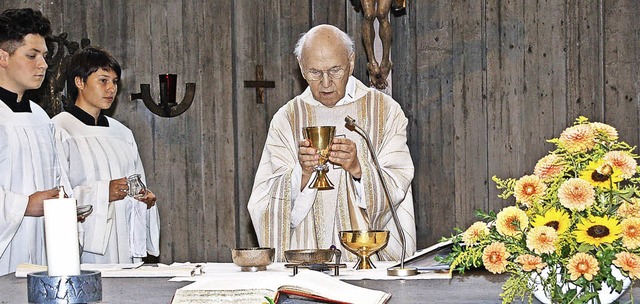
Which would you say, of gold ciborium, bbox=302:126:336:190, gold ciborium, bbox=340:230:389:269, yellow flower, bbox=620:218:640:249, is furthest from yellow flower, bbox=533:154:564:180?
gold ciborium, bbox=302:126:336:190

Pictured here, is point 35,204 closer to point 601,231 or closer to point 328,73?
point 328,73

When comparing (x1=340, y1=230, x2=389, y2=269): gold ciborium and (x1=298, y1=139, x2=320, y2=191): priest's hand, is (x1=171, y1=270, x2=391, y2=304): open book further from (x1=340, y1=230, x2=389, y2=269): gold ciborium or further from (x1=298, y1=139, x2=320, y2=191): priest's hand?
(x1=298, y1=139, x2=320, y2=191): priest's hand

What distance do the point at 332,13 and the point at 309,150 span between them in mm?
2692

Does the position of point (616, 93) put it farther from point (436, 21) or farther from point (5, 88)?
point (5, 88)

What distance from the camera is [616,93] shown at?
6188 millimetres

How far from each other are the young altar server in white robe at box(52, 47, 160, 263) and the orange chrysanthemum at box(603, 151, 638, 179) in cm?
357

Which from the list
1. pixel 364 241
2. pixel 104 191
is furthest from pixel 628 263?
pixel 104 191

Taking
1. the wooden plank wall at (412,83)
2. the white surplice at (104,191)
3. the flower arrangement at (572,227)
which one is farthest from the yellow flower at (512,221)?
the wooden plank wall at (412,83)

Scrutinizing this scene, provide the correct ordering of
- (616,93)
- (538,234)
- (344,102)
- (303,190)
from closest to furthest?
(538,234) < (303,190) < (344,102) < (616,93)

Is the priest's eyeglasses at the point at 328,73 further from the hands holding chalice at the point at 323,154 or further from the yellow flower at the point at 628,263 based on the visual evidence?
the yellow flower at the point at 628,263

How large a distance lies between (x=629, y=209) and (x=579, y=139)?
0.19m

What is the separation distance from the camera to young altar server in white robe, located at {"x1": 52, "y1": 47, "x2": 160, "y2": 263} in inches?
218

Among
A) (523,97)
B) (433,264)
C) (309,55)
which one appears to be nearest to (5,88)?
(309,55)

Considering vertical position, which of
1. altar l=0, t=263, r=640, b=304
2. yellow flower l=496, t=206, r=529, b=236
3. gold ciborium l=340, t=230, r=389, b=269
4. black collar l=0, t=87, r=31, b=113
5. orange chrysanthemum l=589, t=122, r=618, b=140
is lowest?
altar l=0, t=263, r=640, b=304
